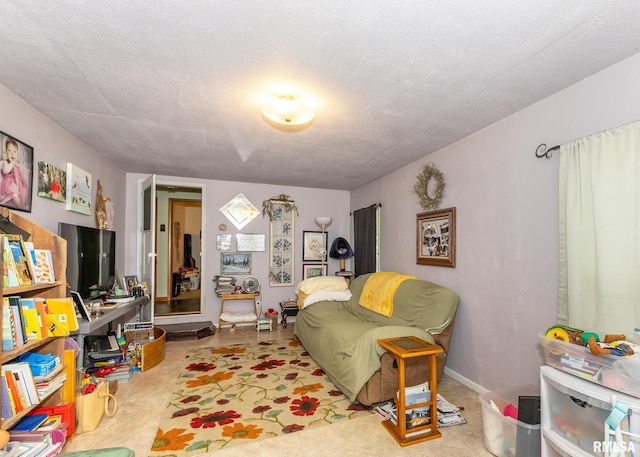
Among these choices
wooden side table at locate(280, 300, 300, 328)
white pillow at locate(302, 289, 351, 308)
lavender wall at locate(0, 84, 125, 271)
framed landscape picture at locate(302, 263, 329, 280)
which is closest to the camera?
lavender wall at locate(0, 84, 125, 271)

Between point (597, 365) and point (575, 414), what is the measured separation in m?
0.29

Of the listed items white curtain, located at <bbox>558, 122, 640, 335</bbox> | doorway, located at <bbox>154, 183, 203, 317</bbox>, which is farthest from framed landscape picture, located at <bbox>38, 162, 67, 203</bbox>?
white curtain, located at <bbox>558, 122, 640, 335</bbox>

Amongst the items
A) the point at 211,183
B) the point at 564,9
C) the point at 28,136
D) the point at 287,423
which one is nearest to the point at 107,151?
the point at 28,136

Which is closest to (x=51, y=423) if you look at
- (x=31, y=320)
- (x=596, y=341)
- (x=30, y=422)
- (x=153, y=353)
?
(x=30, y=422)

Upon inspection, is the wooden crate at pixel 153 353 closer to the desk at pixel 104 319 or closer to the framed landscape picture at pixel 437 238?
the desk at pixel 104 319

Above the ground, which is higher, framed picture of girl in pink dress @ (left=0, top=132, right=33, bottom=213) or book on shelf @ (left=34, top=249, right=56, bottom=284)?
framed picture of girl in pink dress @ (left=0, top=132, right=33, bottom=213)

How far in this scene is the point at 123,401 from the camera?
256 centimetres

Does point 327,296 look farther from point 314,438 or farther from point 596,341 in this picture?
point 596,341

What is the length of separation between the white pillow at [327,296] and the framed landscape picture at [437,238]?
116cm

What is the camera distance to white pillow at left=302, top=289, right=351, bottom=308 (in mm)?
4055

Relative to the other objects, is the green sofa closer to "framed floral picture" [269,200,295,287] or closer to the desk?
"framed floral picture" [269,200,295,287]

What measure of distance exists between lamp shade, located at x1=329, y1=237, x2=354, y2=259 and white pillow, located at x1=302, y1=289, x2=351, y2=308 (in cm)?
90

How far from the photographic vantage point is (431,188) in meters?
3.38

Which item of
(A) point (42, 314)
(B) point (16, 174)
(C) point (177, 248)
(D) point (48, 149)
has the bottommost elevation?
(A) point (42, 314)
